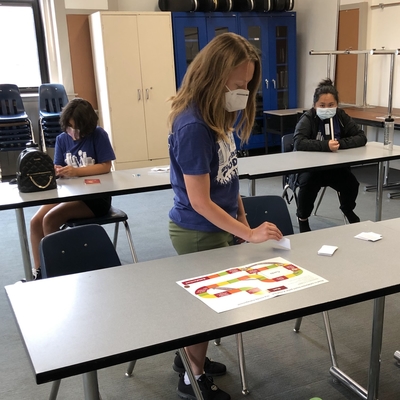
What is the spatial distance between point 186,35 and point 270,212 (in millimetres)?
4398

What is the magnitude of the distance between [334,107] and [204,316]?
8.37ft

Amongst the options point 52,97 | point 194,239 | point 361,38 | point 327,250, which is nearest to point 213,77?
point 194,239

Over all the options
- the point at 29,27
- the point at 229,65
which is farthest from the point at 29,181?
the point at 29,27

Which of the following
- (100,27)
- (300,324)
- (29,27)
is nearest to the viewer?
(300,324)

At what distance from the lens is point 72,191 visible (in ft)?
8.63

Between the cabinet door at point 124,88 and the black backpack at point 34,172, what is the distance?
3287mm

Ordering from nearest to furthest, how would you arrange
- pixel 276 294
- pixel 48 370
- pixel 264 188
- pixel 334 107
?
pixel 48 370, pixel 276 294, pixel 334 107, pixel 264 188

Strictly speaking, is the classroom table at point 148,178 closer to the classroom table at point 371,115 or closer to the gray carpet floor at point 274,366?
the gray carpet floor at point 274,366

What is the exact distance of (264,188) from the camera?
5125 mm

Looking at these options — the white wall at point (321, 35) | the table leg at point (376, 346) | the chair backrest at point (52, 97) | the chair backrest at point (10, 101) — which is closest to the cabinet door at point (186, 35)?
the white wall at point (321, 35)

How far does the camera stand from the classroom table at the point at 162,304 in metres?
1.10

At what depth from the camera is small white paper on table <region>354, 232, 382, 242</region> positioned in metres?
1.73

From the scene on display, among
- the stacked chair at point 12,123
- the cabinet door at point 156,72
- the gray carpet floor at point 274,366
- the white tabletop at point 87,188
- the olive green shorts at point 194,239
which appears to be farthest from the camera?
the cabinet door at point 156,72

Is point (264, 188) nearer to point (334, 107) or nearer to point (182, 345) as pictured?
point (334, 107)
